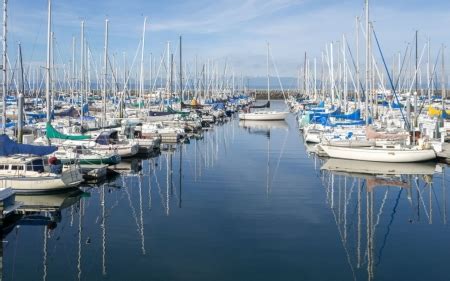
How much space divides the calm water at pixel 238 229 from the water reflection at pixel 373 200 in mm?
53

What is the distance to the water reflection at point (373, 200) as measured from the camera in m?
15.9

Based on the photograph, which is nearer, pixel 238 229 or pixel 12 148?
pixel 238 229

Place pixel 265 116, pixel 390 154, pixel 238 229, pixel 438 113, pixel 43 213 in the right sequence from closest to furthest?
1. pixel 238 229
2. pixel 43 213
3. pixel 390 154
4. pixel 438 113
5. pixel 265 116

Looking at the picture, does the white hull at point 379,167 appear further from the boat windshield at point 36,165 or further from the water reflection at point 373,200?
the boat windshield at point 36,165

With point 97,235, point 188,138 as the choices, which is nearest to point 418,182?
point 97,235

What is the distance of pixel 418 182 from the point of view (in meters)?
26.6

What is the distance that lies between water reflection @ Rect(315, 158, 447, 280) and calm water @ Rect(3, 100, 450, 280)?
2.1 inches

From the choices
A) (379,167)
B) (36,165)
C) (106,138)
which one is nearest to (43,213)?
(36,165)

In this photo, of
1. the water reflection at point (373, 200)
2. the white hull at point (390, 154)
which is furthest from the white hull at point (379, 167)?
the white hull at point (390, 154)

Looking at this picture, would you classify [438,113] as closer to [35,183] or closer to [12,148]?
[35,183]

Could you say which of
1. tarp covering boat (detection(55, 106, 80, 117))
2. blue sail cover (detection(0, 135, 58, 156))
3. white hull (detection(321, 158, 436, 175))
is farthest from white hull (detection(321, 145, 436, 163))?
tarp covering boat (detection(55, 106, 80, 117))

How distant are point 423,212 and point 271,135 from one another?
3258 cm

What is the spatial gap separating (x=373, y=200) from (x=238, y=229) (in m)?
7.61

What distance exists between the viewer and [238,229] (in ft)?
59.4
